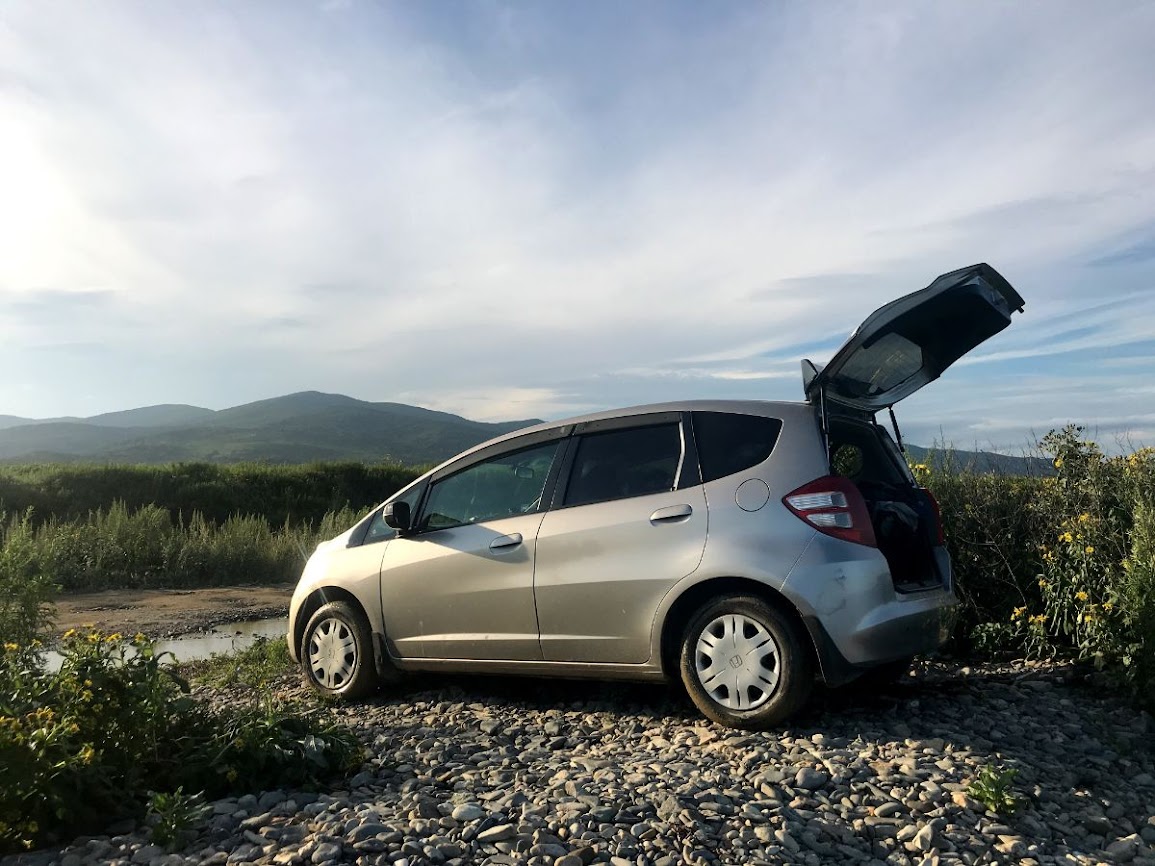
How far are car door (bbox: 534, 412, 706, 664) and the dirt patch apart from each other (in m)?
7.76

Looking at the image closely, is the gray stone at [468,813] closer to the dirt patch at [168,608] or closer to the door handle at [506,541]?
the door handle at [506,541]

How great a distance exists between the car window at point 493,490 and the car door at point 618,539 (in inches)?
8.9

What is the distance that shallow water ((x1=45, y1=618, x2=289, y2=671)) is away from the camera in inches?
412

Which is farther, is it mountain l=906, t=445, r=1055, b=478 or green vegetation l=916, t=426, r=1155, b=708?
mountain l=906, t=445, r=1055, b=478

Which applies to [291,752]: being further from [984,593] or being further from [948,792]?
[984,593]

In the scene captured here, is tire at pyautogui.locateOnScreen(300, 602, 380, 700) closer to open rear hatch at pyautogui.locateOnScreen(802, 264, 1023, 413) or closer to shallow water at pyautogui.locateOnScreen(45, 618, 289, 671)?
shallow water at pyautogui.locateOnScreen(45, 618, 289, 671)

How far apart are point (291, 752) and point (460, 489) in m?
2.51

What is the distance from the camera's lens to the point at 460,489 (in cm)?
673

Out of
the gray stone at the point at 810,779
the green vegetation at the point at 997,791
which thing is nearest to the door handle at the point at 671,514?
the gray stone at the point at 810,779

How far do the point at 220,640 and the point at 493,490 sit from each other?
6.51 metres

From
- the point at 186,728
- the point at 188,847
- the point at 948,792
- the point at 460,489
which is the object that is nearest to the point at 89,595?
the point at 460,489

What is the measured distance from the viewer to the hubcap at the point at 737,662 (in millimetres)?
5176

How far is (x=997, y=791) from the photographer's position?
4.26m

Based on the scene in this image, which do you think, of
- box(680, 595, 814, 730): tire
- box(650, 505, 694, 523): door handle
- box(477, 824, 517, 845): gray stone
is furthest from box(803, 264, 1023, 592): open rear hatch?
box(477, 824, 517, 845): gray stone
